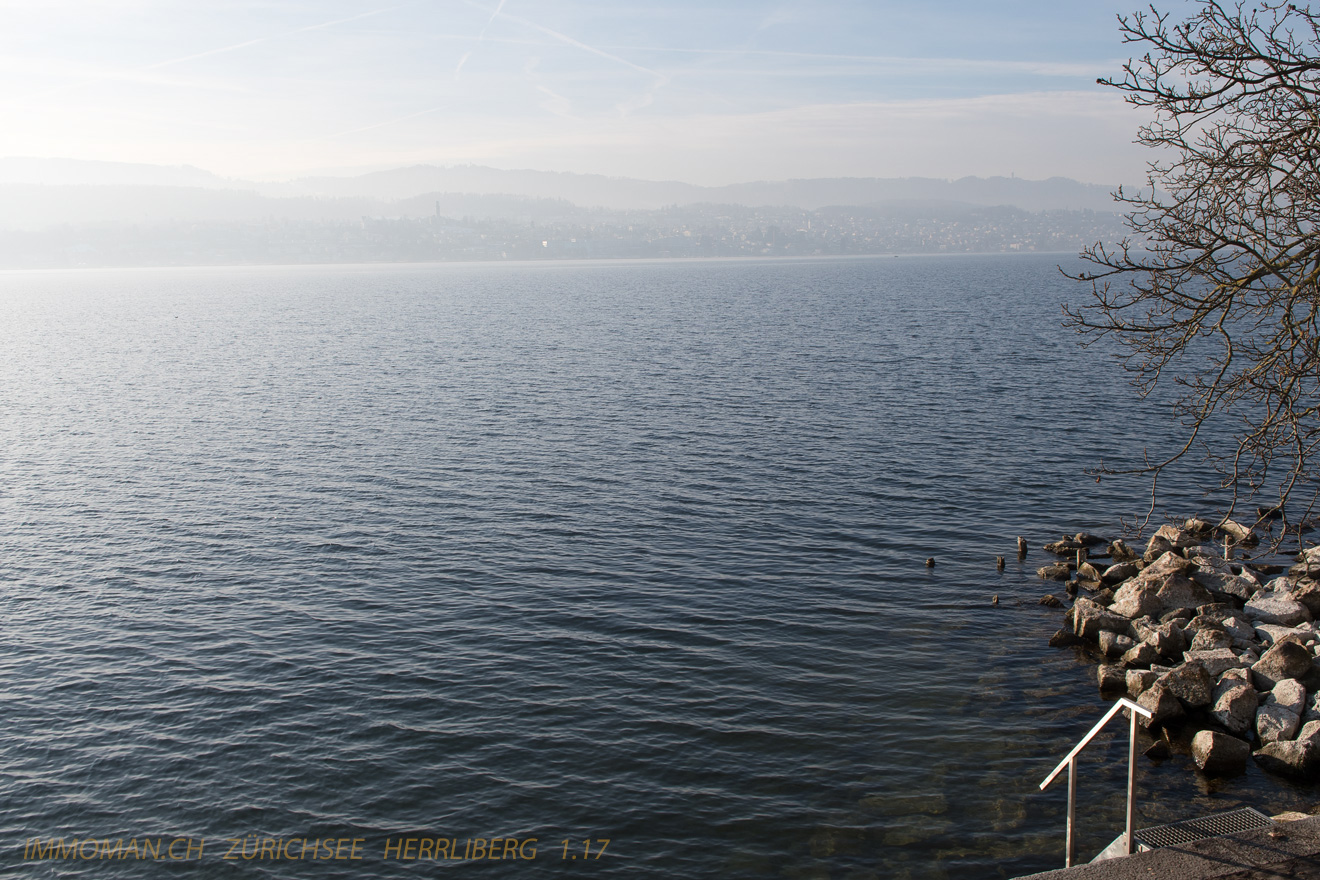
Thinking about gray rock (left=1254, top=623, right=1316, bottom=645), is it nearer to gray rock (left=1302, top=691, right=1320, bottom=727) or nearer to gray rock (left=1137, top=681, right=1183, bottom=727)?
gray rock (left=1302, top=691, right=1320, bottom=727)

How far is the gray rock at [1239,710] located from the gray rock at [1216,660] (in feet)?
4.58

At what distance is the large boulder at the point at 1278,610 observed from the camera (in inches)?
1049

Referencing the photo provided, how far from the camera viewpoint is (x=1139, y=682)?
23953mm

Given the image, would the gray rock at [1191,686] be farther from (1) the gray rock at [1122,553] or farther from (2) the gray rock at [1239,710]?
Result: (1) the gray rock at [1122,553]

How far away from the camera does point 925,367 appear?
269 ft

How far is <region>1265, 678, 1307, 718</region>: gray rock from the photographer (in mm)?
21656

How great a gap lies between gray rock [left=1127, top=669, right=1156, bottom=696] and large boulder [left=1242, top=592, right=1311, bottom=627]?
584cm

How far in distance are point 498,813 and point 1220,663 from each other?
19.1 m

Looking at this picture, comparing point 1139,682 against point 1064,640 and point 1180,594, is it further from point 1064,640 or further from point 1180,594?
point 1180,594

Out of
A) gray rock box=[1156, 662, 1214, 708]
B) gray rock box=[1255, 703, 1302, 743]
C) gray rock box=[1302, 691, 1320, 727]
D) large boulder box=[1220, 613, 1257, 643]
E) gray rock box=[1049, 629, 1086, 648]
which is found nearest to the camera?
gray rock box=[1255, 703, 1302, 743]

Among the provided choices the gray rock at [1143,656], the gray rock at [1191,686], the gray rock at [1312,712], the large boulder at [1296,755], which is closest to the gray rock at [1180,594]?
the gray rock at [1143,656]

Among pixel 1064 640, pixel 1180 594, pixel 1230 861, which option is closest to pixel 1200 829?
pixel 1230 861

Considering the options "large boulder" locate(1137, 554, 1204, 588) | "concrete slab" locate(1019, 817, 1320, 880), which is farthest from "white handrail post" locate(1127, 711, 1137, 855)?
"large boulder" locate(1137, 554, 1204, 588)

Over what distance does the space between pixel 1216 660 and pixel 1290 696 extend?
234 cm
